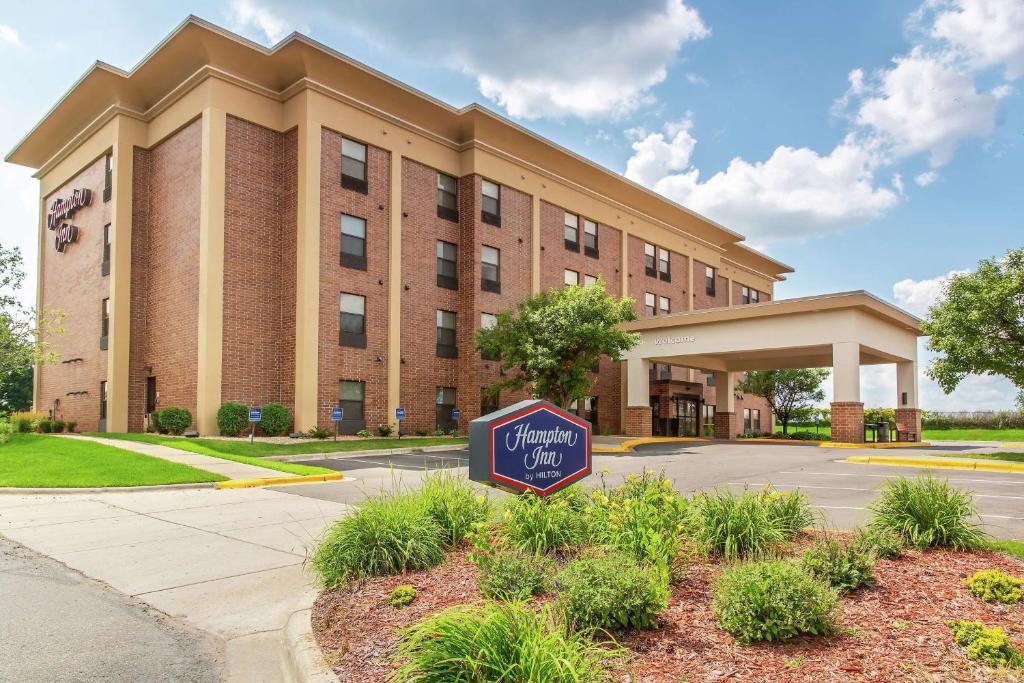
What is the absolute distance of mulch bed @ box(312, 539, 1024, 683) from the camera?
414 cm

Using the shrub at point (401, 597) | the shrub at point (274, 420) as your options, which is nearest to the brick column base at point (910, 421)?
the shrub at point (274, 420)

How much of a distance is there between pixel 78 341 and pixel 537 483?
32409 millimetres

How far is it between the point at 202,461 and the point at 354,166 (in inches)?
586

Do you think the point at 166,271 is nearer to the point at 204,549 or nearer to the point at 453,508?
the point at 204,549

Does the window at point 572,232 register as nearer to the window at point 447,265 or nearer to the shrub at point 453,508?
the window at point 447,265

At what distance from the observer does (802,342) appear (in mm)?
27781

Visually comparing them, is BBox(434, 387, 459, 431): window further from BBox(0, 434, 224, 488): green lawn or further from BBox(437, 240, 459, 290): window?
BBox(0, 434, 224, 488): green lawn

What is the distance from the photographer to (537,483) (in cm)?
→ 721

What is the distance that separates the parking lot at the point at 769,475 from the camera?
34.9 feet

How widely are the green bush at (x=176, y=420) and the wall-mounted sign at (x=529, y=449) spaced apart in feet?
71.1

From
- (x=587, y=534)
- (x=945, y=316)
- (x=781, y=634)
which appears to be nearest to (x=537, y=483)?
(x=587, y=534)

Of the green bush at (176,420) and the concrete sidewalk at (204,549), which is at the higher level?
the green bush at (176,420)

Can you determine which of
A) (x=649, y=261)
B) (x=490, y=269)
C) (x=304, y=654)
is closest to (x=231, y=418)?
(x=490, y=269)

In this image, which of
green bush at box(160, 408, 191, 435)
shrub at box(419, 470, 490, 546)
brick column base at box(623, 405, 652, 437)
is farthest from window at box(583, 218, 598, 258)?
shrub at box(419, 470, 490, 546)
